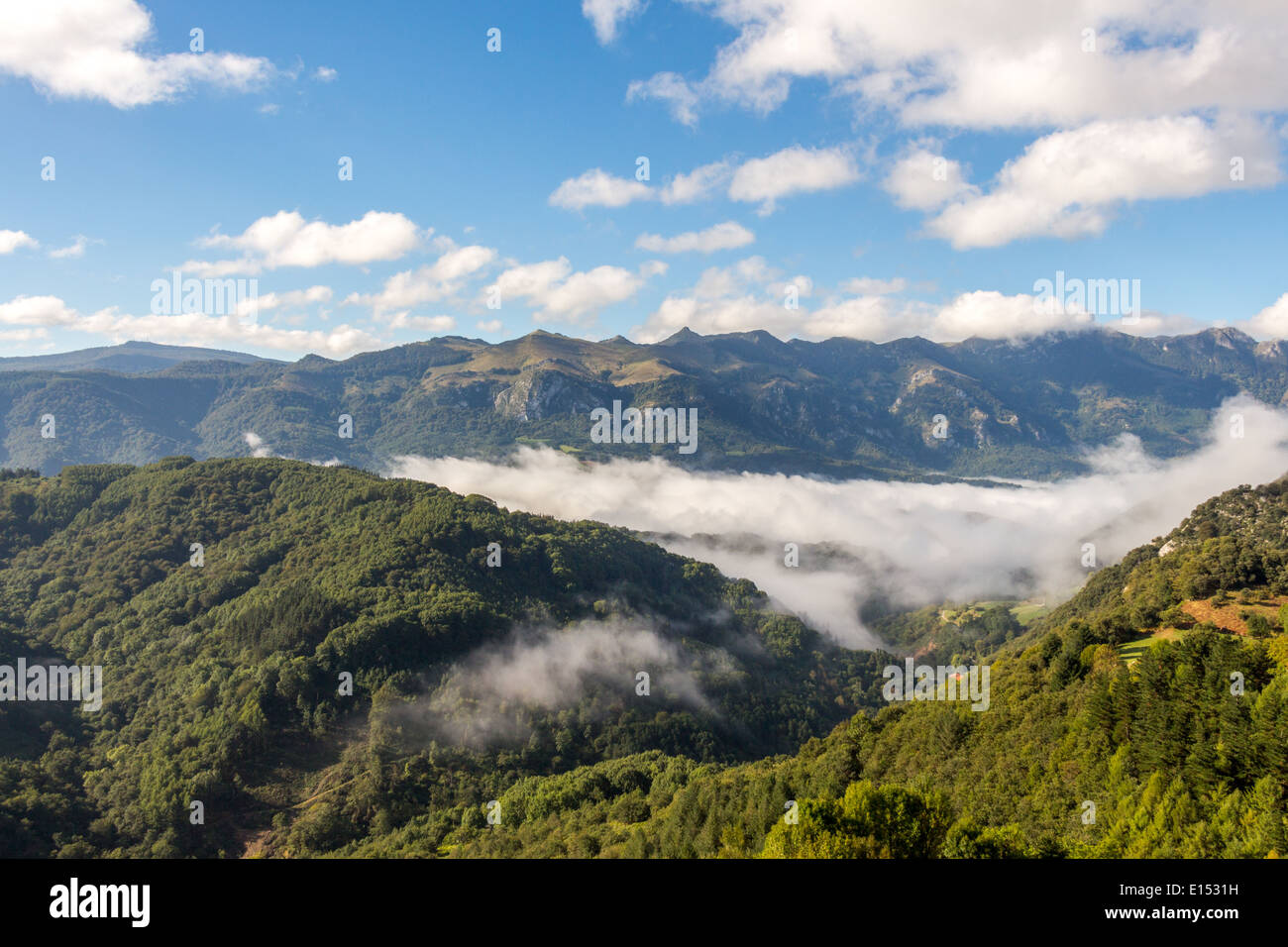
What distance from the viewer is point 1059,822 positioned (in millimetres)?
47438

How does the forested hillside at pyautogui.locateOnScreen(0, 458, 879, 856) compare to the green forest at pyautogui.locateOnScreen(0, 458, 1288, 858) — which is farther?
the forested hillside at pyautogui.locateOnScreen(0, 458, 879, 856)

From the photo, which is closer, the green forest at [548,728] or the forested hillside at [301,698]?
the green forest at [548,728]

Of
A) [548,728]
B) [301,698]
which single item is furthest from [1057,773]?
[301,698]

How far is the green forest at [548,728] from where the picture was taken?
45.4 metres

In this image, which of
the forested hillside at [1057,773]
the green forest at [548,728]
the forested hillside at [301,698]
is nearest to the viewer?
the forested hillside at [1057,773]

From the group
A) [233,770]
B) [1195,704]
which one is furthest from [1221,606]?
[233,770]

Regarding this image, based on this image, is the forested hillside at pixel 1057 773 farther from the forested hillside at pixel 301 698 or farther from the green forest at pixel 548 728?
the forested hillside at pixel 301 698

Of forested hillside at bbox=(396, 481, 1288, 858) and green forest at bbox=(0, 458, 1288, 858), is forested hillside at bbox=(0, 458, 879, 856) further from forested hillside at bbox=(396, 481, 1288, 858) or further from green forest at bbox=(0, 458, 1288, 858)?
forested hillside at bbox=(396, 481, 1288, 858)

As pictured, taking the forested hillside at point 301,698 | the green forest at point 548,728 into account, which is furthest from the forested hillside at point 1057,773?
the forested hillside at point 301,698

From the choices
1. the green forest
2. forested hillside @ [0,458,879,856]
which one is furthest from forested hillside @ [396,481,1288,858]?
forested hillside @ [0,458,879,856]

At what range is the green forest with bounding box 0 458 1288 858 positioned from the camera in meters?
45.4

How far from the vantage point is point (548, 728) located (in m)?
152
